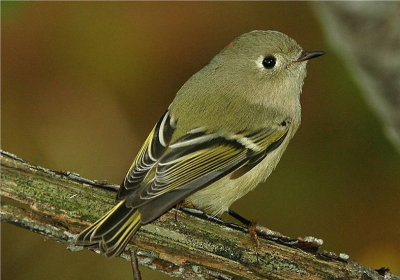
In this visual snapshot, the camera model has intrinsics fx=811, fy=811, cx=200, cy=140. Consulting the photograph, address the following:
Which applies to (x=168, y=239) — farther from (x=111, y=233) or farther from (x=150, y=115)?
(x=150, y=115)

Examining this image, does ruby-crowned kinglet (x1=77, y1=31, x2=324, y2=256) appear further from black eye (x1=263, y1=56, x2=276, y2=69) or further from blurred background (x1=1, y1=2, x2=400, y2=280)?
blurred background (x1=1, y1=2, x2=400, y2=280)

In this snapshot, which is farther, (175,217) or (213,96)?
(213,96)

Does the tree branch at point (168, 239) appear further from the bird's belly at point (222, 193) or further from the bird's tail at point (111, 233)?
the bird's belly at point (222, 193)

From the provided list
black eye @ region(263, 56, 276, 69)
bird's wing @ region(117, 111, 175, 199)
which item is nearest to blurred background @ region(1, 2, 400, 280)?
black eye @ region(263, 56, 276, 69)

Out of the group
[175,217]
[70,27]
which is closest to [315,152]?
[175,217]

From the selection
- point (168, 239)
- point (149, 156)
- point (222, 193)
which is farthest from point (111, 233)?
point (222, 193)

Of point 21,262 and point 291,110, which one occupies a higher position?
point 291,110

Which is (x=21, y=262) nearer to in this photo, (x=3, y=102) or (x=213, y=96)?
(x=3, y=102)
